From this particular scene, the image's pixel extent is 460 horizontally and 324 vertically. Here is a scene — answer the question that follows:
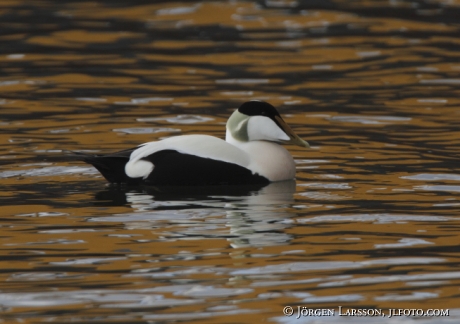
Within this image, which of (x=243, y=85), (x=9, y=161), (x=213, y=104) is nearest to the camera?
(x=9, y=161)

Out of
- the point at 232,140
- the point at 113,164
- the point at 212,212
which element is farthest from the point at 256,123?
the point at 212,212

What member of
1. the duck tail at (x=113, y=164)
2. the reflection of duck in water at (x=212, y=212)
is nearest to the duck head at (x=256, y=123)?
the reflection of duck in water at (x=212, y=212)

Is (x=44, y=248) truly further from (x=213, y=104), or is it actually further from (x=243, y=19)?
(x=243, y=19)

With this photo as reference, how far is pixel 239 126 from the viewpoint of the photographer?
8664 mm

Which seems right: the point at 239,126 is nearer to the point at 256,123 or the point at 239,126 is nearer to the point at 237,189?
the point at 256,123

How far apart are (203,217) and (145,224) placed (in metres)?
0.42

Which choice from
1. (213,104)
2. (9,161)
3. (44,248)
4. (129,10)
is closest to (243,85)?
(213,104)

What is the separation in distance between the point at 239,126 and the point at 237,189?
1.81ft

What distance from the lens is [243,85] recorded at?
13820 millimetres

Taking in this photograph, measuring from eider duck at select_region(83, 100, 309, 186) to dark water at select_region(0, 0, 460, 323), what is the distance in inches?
5.9

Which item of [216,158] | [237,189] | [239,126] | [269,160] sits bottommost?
[237,189]

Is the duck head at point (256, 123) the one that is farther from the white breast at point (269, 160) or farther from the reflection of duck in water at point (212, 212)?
the reflection of duck in water at point (212, 212)

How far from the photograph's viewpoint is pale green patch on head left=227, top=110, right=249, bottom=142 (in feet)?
28.4

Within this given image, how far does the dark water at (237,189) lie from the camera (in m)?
5.55
